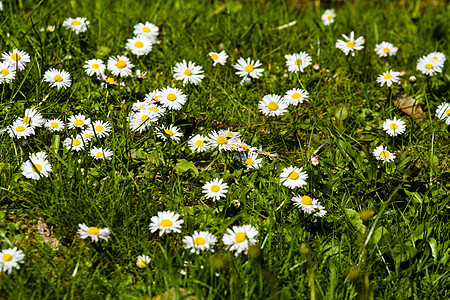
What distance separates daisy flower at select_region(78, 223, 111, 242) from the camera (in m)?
2.06

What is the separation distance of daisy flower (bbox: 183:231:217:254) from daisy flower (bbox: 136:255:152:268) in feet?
0.53

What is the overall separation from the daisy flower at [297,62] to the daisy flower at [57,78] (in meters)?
1.33

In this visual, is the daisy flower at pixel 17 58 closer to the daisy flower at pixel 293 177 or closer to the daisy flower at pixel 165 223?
the daisy flower at pixel 165 223

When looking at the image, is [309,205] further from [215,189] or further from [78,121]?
[78,121]

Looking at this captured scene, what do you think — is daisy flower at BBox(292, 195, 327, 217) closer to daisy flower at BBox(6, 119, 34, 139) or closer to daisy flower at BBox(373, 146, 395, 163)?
daisy flower at BBox(373, 146, 395, 163)

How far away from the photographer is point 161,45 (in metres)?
3.61

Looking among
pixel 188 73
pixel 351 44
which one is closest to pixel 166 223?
pixel 188 73

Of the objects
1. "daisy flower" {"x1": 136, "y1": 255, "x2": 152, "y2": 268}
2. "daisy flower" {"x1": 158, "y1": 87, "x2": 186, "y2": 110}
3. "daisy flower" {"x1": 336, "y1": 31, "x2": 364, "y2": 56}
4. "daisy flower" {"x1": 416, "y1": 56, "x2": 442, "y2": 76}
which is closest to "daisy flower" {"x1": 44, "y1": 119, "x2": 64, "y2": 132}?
"daisy flower" {"x1": 158, "y1": 87, "x2": 186, "y2": 110}

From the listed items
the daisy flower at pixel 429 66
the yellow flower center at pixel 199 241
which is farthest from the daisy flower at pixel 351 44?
the yellow flower center at pixel 199 241

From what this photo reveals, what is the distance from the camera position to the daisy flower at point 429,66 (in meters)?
3.25

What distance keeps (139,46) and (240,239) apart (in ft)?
5.42

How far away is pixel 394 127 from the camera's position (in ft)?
9.52

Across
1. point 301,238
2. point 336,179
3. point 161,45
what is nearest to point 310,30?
point 161,45

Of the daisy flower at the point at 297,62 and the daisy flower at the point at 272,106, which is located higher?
the daisy flower at the point at 297,62
